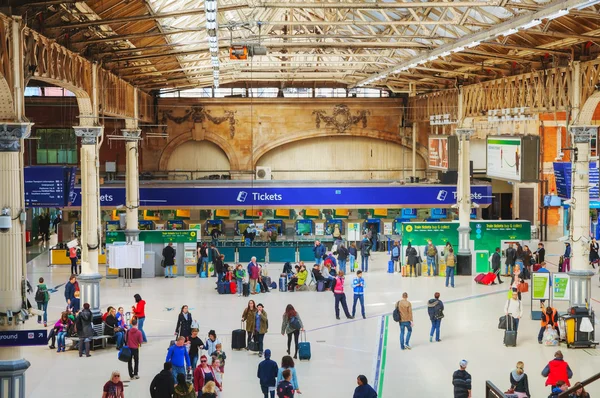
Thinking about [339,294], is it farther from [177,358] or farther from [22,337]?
[22,337]

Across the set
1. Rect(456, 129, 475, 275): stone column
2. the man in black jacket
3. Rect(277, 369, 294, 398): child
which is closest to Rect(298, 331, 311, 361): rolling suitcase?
Rect(277, 369, 294, 398): child

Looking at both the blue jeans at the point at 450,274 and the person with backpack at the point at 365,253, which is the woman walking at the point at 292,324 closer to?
the blue jeans at the point at 450,274

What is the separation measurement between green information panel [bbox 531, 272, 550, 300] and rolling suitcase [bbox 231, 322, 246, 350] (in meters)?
7.32

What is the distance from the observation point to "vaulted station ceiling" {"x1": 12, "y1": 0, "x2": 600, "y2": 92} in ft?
62.8

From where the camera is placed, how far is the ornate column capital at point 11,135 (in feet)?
51.0

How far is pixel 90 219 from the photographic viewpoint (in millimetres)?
23641

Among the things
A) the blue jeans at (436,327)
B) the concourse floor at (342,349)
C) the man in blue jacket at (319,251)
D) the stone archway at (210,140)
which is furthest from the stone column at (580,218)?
the stone archway at (210,140)

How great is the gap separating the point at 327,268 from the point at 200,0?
28.8 feet

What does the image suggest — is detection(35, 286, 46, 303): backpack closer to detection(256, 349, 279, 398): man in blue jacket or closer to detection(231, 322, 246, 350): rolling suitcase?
detection(231, 322, 246, 350): rolling suitcase

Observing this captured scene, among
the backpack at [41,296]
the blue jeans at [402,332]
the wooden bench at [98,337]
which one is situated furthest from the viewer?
the backpack at [41,296]

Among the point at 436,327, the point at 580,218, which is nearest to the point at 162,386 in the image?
the point at 436,327

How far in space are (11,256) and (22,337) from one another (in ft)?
4.47

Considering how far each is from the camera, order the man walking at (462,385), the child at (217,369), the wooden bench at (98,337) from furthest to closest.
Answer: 1. the wooden bench at (98,337)
2. the child at (217,369)
3. the man walking at (462,385)

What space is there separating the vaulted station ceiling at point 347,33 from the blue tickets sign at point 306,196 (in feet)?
13.6
